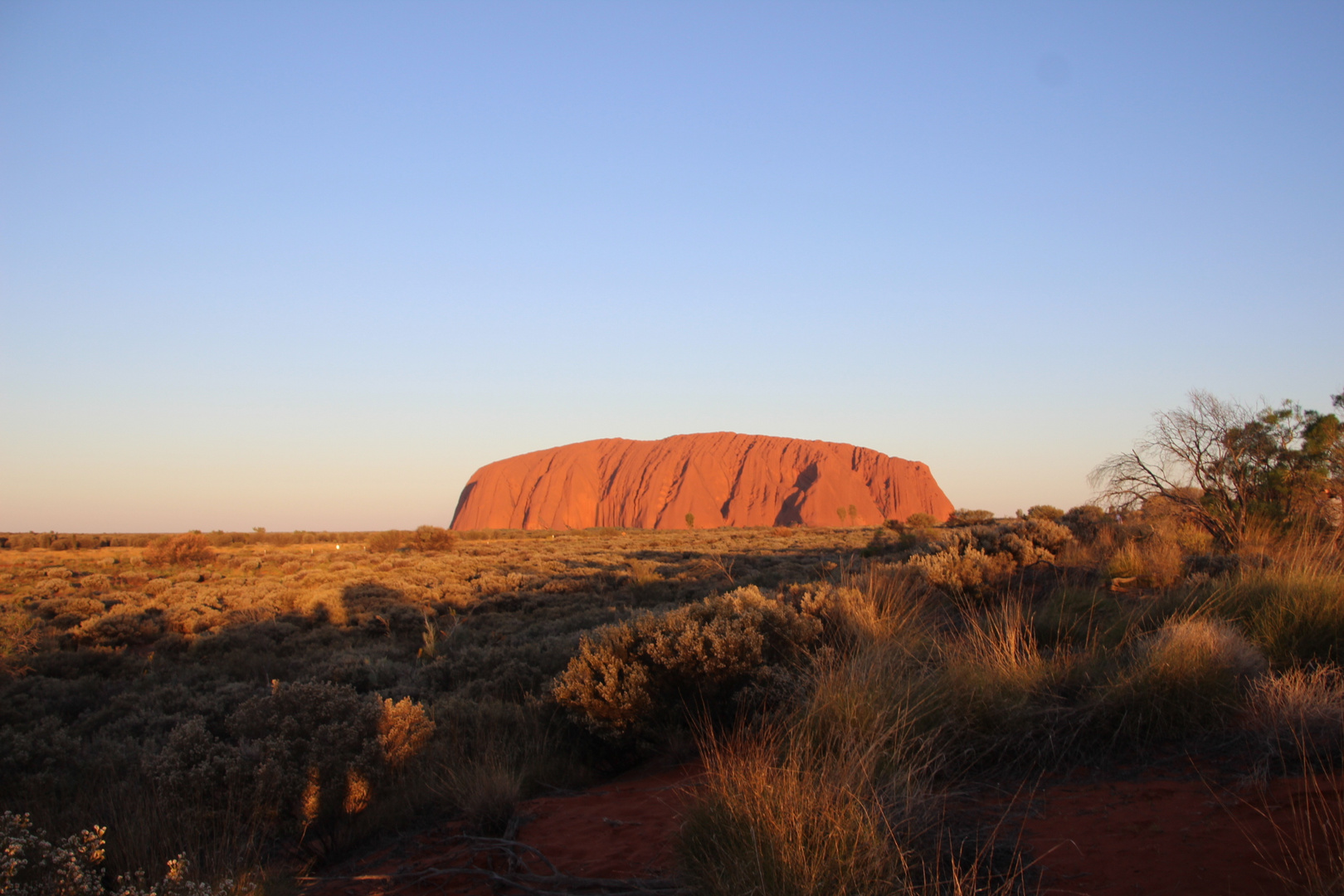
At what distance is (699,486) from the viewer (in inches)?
3649

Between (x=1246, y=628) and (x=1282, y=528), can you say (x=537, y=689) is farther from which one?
(x=1282, y=528)

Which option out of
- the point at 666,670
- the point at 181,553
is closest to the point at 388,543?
the point at 181,553

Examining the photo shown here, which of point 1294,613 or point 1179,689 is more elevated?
point 1294,613

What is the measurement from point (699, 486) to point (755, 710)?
285 feet

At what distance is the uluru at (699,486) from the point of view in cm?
8812

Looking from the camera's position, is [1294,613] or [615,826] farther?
[1294,613]

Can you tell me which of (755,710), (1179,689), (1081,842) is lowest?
(755,710)

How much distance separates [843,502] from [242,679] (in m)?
82.1

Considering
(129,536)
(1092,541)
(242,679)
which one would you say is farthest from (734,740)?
(129,536)

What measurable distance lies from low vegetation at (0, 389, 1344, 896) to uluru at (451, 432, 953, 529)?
71953 mm

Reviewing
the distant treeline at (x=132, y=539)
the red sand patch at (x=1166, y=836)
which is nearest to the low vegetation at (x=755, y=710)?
the red sand patch at (x=1166, y=836)

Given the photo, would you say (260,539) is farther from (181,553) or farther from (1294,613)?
(1294,613)

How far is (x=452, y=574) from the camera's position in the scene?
19.6 meters

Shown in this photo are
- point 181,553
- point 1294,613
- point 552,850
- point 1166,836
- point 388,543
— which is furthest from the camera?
point 388,543
